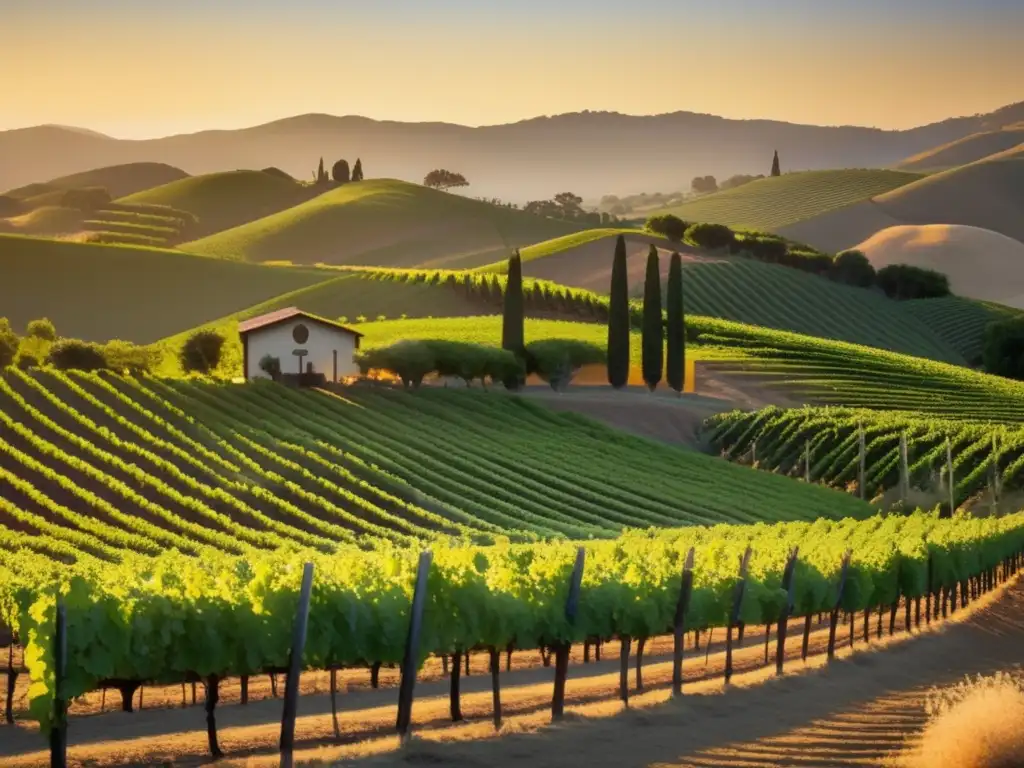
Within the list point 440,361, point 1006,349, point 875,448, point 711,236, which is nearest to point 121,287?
point 711,236

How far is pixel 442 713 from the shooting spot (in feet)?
78.0

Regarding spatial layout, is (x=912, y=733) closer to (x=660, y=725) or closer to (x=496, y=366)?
(x=660, y=725)

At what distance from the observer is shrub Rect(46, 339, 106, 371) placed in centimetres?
8562

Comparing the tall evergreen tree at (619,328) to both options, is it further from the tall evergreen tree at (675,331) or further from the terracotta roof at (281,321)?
the terracotta roof at (281,321)

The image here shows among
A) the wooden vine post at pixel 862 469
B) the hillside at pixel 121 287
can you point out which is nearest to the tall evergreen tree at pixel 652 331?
the wooden vine post at pixel 862 469

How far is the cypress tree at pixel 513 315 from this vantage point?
305 ft

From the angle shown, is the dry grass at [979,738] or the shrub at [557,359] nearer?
the dry grass at [979,738]

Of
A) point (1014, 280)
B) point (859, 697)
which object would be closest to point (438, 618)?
point (859, 697)

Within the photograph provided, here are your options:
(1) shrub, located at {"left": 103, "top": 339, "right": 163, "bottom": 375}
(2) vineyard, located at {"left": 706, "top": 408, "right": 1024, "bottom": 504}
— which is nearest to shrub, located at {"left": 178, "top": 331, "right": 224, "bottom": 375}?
(1) shrub, located at {"left": 103, "top": 339, "right": 163, "bottom": 375}

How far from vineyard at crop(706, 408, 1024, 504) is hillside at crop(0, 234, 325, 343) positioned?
252ft

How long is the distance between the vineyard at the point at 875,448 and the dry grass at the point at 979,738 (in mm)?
54719

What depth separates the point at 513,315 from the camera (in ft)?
305

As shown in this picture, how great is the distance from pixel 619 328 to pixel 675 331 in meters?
3.93

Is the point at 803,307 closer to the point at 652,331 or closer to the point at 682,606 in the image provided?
the point at 652,331
